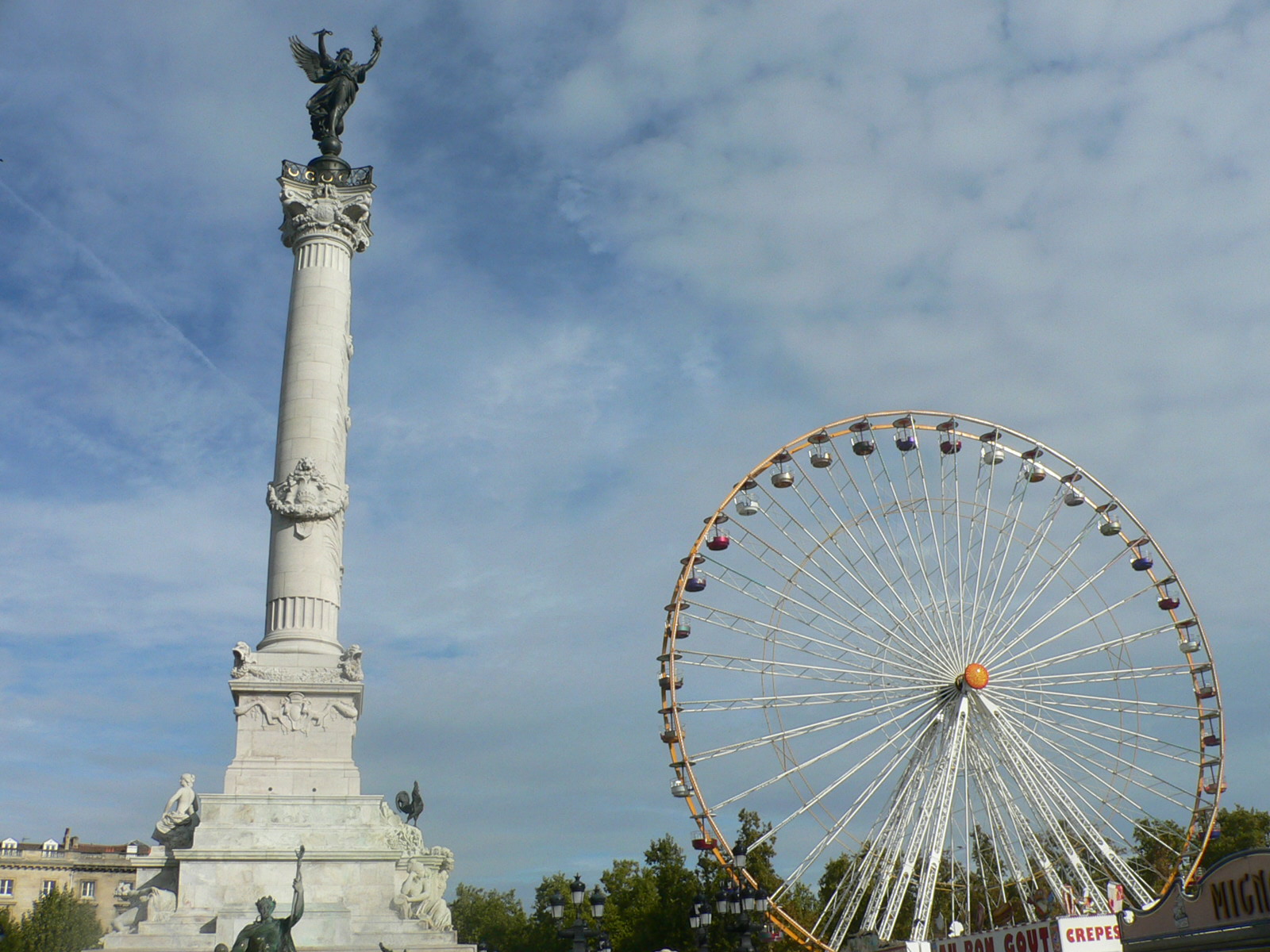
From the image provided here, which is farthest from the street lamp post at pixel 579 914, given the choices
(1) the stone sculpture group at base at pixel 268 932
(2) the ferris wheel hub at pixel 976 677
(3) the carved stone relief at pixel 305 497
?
(2) the ferris wheel hub at pixel 976 677

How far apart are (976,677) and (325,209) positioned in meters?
21.0

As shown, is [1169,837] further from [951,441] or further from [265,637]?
[265,637]

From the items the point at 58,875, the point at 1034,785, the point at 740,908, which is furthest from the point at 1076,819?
the point at 58,875

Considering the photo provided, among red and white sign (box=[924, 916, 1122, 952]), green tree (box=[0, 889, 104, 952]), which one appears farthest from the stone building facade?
red and white sign (box=[924, 916, 1122, 952])

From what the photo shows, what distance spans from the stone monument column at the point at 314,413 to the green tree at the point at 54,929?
3126 centimetres

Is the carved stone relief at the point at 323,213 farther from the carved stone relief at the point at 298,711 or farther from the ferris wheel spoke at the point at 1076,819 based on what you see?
the ferris wheel spoke at the point at 1076,819

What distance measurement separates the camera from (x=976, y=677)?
31.5m

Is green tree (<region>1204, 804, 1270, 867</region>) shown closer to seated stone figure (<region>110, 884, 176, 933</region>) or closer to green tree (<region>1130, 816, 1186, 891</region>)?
green tree (<region>1130, 816, 1186, 891</region>)

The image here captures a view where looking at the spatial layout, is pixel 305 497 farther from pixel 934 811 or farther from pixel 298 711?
pixel 934 811

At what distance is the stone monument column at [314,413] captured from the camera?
26109 mm

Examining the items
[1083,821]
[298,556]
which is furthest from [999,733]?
[298,556]

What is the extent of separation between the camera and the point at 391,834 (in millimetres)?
24281

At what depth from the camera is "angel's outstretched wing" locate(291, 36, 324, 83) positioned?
1277 inches

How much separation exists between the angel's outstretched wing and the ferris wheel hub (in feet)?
78.7
